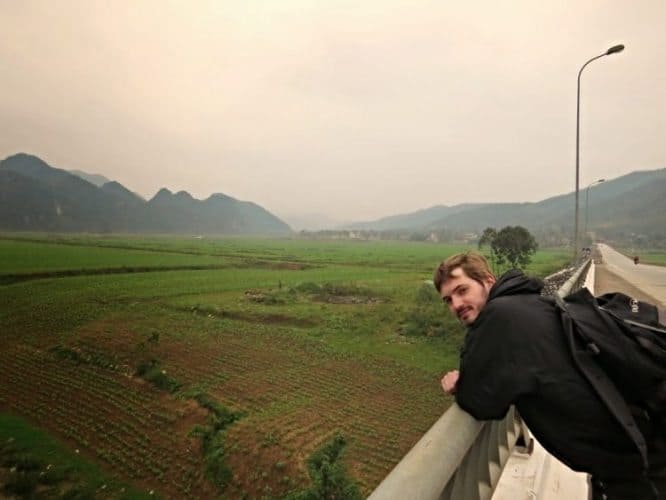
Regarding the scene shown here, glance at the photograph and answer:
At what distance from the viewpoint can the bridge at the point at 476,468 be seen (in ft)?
2.87

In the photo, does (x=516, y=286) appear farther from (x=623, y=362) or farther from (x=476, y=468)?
(x=476, y=468)

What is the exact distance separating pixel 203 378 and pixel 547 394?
10555 millimetres

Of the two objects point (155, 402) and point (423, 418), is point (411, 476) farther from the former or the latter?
point (155, 402)

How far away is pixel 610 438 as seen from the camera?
1.13 m

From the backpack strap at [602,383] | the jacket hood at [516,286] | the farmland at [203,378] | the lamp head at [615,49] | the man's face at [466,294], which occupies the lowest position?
the farmland at [203,378]

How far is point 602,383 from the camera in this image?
110cm

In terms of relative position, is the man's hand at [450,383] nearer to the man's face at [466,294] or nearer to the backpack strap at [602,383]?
the man's face at [466,294]

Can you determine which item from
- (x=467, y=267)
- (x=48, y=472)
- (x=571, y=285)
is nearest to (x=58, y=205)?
(x=48, y=472)

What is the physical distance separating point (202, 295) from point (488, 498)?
20.3 meters

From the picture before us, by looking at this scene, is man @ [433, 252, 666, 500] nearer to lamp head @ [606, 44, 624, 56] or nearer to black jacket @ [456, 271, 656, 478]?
black jacket @ [456, 271, 656, 478]

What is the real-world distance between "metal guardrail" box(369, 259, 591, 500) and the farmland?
18.3 feet

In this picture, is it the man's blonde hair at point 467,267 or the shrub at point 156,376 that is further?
the shrub at point 156,376

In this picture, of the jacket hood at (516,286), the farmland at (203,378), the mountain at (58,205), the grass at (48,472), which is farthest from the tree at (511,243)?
the mountain at (58,205)

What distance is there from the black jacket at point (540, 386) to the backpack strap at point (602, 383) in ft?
0.10
